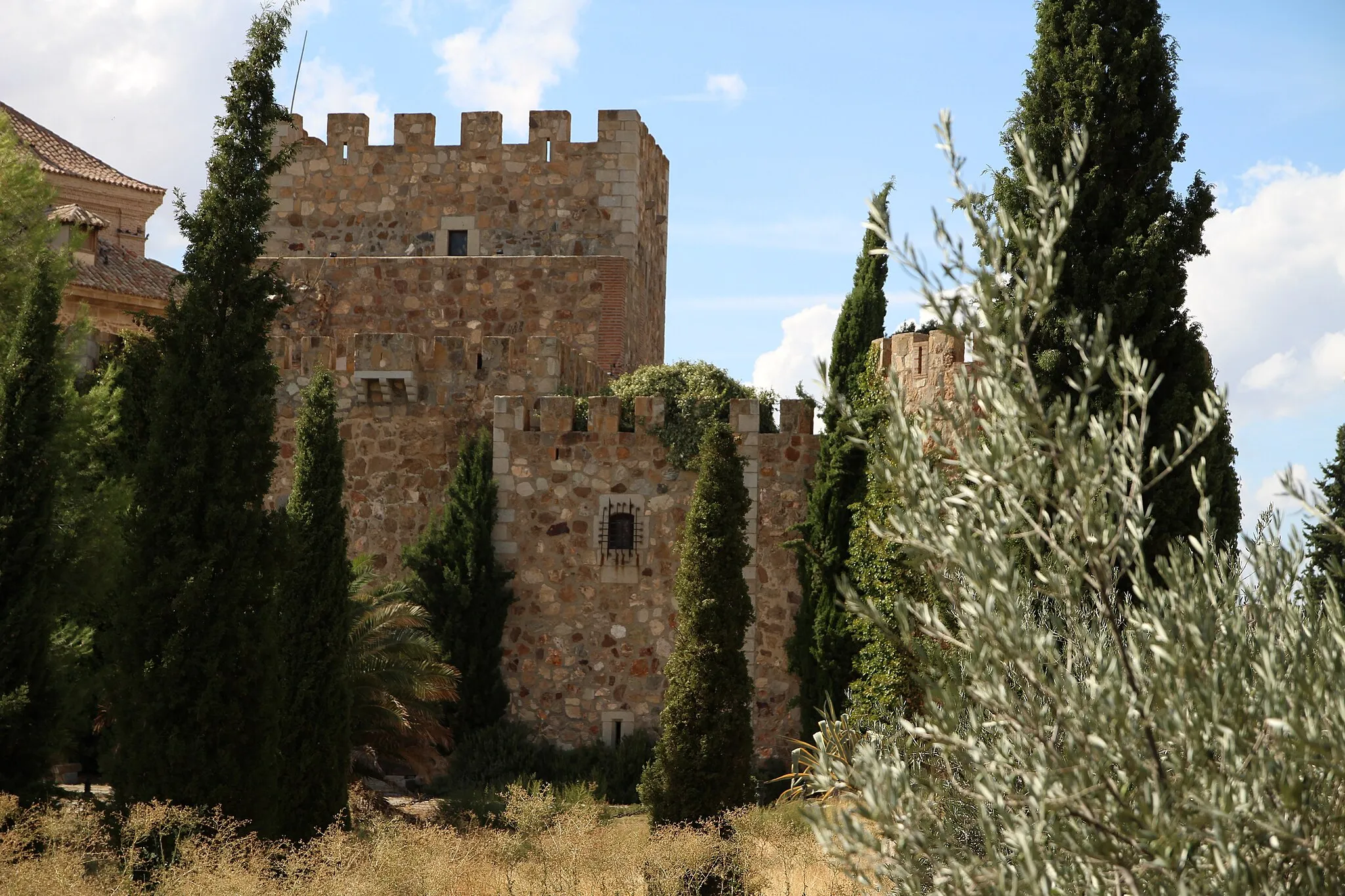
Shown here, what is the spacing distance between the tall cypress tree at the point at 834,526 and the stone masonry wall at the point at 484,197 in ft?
20.2

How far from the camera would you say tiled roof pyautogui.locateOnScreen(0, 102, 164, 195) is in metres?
35.5

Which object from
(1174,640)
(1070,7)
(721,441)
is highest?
(1070,7)

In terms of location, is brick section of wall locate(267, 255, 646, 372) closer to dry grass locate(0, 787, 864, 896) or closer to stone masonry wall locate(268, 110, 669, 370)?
stone masonry wall locate(268, 110, 669, 370)

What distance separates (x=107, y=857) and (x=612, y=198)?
51.8 feet

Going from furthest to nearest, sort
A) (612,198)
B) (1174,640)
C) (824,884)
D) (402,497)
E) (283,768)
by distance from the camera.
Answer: (612,198) → (402,497) → (283,768) → (824,884) → (1174,640)

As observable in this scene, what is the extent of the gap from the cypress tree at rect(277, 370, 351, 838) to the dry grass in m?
0.74

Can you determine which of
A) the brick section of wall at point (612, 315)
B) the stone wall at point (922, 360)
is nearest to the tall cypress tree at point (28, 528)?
the stone wall at point (922, 360)

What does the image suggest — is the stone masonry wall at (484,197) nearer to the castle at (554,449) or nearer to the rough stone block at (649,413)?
the castle at (554,449)

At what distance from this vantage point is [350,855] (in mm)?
12531

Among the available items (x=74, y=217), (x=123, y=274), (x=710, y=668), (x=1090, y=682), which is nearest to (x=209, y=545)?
(x=710, y=668)

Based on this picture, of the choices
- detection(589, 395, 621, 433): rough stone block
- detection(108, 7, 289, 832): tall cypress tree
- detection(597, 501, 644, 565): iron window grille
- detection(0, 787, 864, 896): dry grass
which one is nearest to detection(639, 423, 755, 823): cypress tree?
detection(0, 787, 864, 896): dry grass

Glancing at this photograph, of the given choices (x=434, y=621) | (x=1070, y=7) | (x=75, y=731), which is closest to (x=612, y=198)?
(x=434, y=621)

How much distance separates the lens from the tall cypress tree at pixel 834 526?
18969mm

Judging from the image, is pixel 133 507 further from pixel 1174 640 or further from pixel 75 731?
pixel 1174 640
